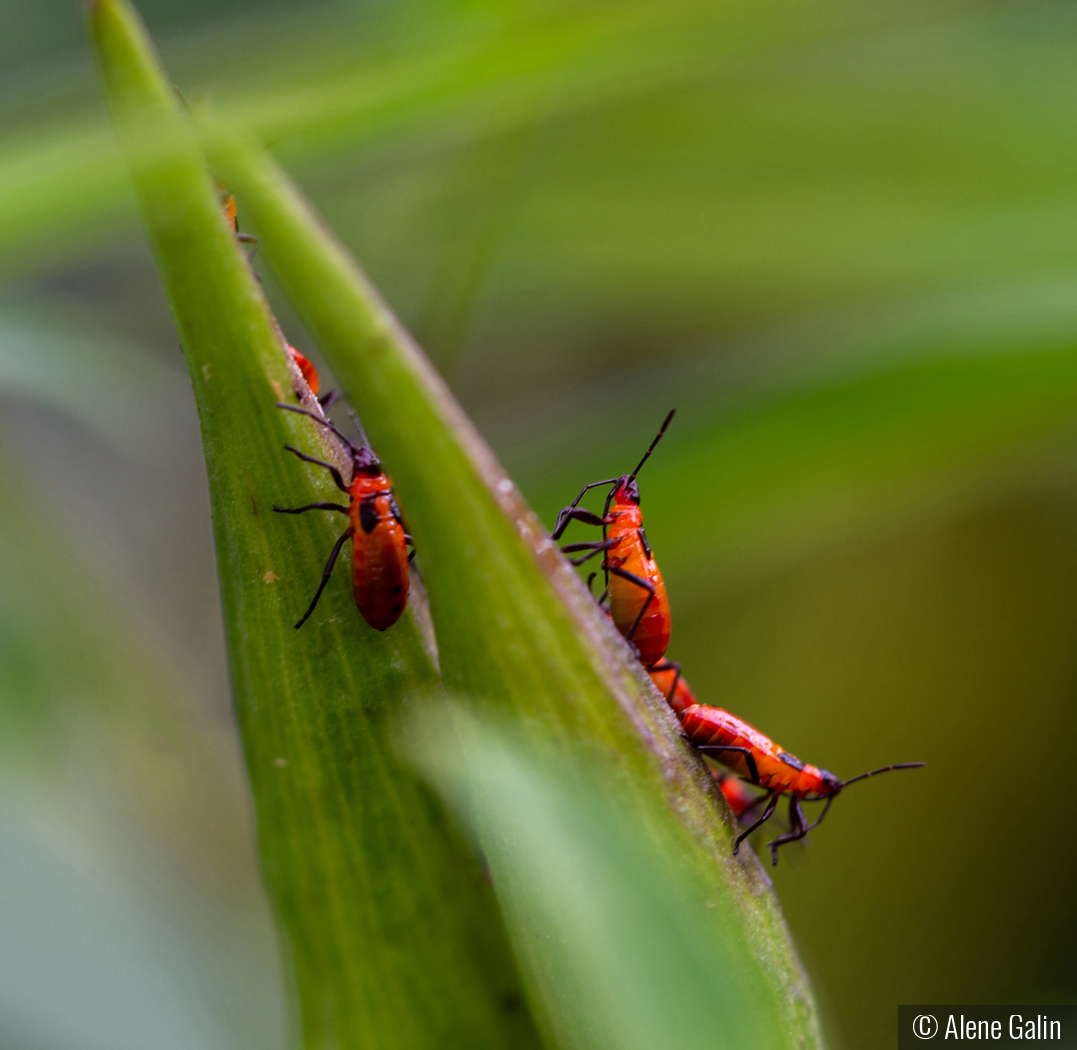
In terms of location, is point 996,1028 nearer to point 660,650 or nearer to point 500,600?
point 660,650

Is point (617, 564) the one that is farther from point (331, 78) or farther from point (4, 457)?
point (4, 457)

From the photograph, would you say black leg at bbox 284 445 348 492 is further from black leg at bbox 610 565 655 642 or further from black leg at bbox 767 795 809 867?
black leg at bbox 767 795 809 867

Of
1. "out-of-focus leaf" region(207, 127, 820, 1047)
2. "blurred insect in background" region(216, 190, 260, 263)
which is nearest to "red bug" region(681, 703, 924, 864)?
"out-of-focus leaf" region(207, 127, 820, 1047)

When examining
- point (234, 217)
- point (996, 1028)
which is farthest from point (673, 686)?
point (996, 1028)

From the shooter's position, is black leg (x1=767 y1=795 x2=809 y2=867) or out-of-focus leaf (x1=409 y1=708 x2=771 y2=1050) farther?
black leg (x1=767 y1=795 x2=809 y2=867)

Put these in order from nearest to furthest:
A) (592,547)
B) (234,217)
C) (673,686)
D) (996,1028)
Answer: (234,217), (673,686), (592,547), (996,1028)
